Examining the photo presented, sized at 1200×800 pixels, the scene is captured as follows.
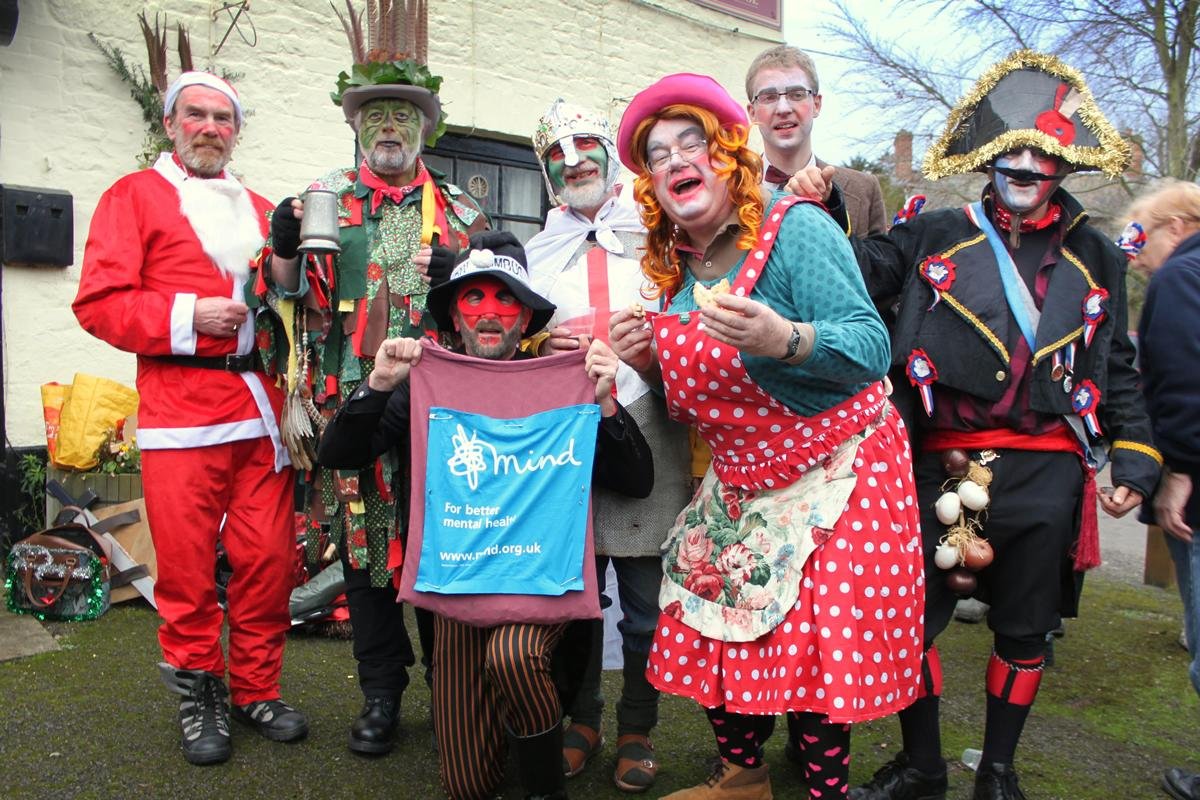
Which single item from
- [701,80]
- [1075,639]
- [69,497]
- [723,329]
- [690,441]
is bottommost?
[1075,639]

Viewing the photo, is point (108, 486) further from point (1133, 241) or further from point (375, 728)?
point (1133, 241)

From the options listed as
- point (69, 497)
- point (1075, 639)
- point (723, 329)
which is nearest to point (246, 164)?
point (69, 497)

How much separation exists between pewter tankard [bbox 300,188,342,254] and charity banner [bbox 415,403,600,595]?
0.64 meters

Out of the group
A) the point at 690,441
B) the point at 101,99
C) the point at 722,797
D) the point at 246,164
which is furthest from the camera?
the point at 246,164

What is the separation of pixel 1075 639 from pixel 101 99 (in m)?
5.81

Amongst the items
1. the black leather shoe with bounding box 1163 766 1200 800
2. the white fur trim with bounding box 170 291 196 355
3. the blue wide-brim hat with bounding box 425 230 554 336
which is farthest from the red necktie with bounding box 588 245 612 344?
the black leather shoe with bounding box 1163 766 1200 800

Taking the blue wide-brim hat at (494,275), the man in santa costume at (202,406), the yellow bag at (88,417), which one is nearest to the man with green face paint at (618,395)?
the blue wide-brim hat at (494,275)

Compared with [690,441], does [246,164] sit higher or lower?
higher

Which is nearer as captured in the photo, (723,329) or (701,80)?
(723,329)

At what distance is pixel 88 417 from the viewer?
501cm

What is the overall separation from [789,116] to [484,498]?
1.68m

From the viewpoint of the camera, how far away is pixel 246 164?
19.0 feet

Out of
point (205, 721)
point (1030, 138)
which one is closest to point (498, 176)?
point (205, 721)

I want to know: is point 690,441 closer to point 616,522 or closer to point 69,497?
point 616,522
